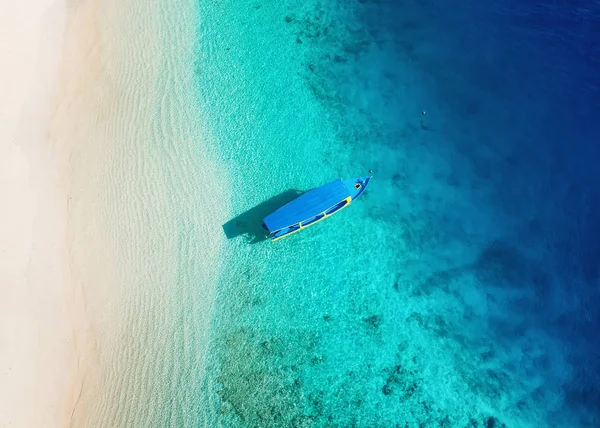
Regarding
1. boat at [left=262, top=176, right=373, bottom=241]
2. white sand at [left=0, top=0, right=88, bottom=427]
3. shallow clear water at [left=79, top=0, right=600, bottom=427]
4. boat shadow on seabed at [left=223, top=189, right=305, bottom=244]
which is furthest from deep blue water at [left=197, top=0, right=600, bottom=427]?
white sand at [left=0, top=0, right=88, bottom=427]

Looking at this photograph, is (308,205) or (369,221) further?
(369,221)

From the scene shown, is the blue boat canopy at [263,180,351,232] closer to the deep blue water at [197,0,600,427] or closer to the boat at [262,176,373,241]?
the boat at [262,176,373,241]

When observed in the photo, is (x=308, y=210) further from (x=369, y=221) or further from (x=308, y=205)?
(x=369, y=221)

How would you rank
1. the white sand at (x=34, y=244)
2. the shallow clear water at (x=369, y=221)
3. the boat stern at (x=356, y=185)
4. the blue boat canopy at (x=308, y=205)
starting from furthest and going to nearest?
the boat stern at (x=356, y=185)
the blue boat canopy at (x=308, y=205)
the shallow clear water at (x=369, y=221)
the white sand at (x=34, y=244)

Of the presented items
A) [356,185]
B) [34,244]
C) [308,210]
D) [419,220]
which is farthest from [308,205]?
[34,244]

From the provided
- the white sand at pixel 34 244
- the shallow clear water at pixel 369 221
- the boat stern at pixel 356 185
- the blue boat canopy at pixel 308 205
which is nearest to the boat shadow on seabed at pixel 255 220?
the shallow clear water at pixel 369 221

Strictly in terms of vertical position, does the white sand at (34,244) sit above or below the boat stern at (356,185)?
above

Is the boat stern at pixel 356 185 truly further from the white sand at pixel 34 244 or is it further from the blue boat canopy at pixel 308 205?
the white sand at pixel 34 244
